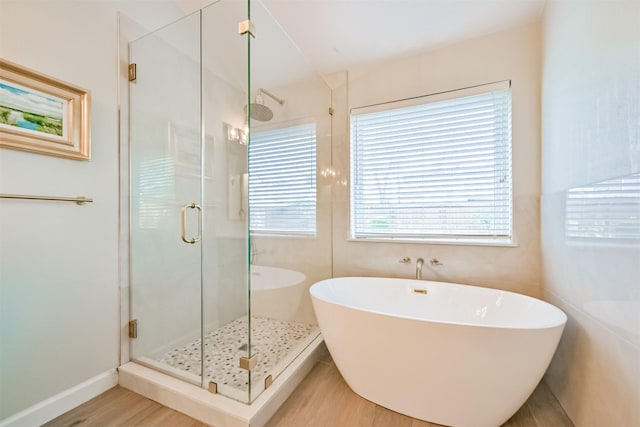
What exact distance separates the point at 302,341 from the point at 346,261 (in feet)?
2.50

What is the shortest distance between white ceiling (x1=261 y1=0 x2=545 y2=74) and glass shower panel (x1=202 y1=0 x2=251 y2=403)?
0.53 m

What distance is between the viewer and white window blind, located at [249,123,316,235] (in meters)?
1.67

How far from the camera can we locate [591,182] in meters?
1.21

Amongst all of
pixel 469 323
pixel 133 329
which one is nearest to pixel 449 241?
pixel 469 323

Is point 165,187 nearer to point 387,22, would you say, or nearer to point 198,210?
point 198,210

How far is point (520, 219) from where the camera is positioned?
1.84 metres

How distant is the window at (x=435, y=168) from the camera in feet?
6.35

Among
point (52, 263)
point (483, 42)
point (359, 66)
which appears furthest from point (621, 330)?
point (52, 263)

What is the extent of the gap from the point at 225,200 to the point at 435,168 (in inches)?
63.6

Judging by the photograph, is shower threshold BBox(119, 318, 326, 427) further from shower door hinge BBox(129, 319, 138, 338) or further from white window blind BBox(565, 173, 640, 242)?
white window blind BBox(565, 173, 640, 242)

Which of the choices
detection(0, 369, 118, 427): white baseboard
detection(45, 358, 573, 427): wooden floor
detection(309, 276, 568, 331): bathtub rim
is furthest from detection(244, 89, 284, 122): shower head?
detection(0, 369, 118, 427): white baseboard

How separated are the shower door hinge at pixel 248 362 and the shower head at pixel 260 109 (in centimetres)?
132

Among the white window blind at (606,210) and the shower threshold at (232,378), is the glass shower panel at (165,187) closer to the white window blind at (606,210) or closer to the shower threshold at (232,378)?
the shower threshold at (232,378)

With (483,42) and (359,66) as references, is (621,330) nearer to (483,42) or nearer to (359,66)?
(483,42)
